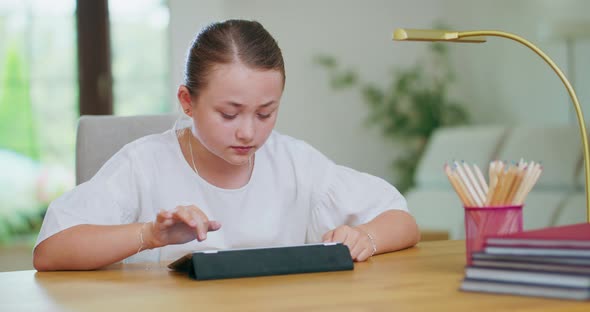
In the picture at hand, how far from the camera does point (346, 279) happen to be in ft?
4.72

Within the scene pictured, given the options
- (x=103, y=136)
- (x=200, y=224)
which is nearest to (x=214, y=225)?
(x=200, y=224)

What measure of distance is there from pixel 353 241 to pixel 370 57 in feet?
15.4

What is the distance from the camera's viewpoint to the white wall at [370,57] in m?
5.80

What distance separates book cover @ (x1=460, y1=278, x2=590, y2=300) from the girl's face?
2.04 ft

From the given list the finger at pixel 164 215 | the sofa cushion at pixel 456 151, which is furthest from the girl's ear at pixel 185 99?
the sofa cushion at pixel 456 151

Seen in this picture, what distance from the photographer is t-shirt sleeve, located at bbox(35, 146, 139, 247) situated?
171 cm

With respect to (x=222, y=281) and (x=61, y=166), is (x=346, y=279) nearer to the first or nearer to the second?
(x=222, y=281)

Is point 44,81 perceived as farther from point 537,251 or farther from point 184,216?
point 537,251

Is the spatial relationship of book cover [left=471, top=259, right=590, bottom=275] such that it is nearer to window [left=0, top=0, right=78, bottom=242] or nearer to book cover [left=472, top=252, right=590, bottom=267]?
book cover [left=472, top=252, right=590, bottom=267]

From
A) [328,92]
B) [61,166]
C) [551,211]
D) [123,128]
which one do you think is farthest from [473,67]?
[123,128]

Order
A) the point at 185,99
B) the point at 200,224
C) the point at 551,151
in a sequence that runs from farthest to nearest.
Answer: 1. the point at 551,151
2. the point at 185,99
3. the point at 200,224

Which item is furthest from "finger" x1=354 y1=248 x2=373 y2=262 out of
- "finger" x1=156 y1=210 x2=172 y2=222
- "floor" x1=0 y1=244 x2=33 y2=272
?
"floor" x1=0 y1=244 x2=33 y2=272

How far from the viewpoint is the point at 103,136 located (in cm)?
229

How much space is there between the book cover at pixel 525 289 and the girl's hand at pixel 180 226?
0.42 metres
